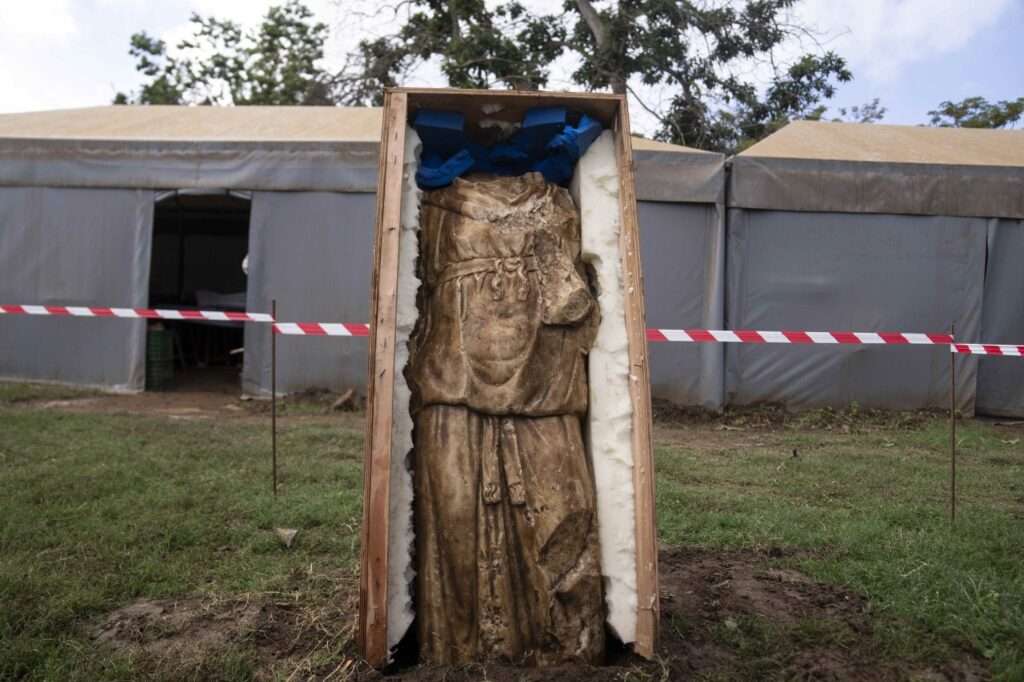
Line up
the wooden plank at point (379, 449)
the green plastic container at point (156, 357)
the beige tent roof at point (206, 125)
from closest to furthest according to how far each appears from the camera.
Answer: the wooden plank at point (379, 449), the beige tent roof at point (206, 125), the green plastic container at point (156, 357)

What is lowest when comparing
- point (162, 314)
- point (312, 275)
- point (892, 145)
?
point (162, 314)

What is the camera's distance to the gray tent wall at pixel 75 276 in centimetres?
1009

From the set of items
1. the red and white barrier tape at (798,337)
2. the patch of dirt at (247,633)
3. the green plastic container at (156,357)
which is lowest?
the patch of dirt at (247,633)

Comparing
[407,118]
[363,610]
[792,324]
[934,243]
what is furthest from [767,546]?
[934,243]

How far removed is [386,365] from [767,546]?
8.84 ft

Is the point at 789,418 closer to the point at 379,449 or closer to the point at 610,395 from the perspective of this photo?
the point at 610,395

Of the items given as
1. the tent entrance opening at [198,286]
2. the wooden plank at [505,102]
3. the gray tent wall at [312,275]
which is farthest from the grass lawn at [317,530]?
the tent entrance opening at [198,286]

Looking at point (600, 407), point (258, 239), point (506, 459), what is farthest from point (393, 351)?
point (258, 239)

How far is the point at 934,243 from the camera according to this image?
9.68 m

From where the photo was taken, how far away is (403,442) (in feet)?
9.83

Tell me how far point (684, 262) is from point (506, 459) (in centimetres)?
705

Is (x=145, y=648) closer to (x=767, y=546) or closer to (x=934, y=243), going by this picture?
(x=767, y=546)

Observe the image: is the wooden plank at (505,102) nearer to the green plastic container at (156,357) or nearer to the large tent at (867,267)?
the large tent at (867,267)

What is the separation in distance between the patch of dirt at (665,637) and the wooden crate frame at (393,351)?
259 mm
